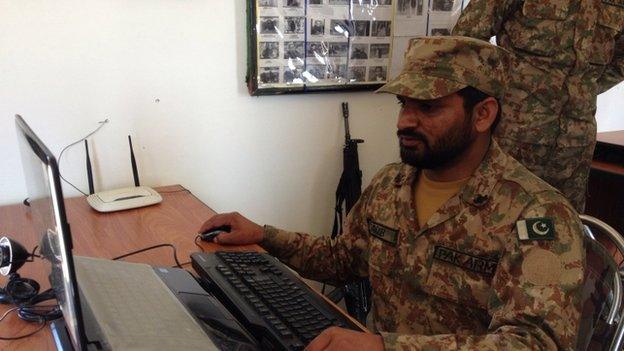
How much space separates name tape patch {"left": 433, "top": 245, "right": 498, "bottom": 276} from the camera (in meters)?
0.95

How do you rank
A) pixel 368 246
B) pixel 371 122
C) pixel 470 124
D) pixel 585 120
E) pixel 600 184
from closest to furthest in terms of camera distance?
1. pixel 470 124
2. pixel 368 246
3. pixel 585 120
4. pixel 371 122
5. pixel 600 184

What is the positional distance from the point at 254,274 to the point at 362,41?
1167 mm

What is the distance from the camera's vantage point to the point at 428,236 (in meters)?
1.04

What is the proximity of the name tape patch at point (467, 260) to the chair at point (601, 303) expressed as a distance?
0.62ft

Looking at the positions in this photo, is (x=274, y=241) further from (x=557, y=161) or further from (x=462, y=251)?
(x=557, y=161)

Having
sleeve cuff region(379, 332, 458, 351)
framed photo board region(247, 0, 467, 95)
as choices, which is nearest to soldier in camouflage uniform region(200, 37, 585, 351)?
sleeve cuff region(379, 332, 458, 351)

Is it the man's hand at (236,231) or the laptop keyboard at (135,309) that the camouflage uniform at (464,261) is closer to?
the man's hand at (236,231)

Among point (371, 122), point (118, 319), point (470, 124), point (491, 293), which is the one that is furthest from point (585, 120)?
point (118, 319)

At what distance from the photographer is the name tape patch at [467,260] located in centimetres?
95

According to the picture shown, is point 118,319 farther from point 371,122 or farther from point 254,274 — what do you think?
point 371,122

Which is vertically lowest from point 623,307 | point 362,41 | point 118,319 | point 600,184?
point 600,184

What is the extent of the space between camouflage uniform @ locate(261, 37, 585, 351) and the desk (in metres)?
0.24

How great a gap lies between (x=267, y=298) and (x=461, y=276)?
0.37m

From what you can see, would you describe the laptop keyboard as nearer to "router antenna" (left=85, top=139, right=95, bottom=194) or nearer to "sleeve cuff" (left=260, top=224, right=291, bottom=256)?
"sleeve cuff" (left=260, top=224, right=291, bottom=256)
